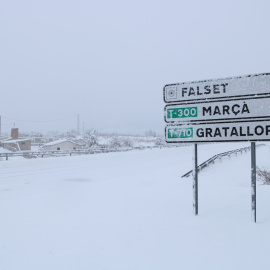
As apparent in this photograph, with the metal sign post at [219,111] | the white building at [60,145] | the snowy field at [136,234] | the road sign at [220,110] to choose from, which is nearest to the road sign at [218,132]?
the metal sign post at [219,111]

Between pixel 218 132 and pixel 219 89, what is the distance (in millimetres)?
987

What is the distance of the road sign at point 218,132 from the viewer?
16.6ft

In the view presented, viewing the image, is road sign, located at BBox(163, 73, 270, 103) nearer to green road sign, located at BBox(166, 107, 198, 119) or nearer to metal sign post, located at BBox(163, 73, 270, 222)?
metal sign post, located at BBox(163, 73, 270, 222)

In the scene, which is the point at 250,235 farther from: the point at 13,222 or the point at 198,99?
the point at 13,222

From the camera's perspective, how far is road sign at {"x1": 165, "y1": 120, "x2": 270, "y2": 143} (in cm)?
507

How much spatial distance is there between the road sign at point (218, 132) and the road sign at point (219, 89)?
63 cm

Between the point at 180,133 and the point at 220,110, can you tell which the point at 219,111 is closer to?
the point at 220,110

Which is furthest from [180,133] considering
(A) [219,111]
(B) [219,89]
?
(B) [219,89]

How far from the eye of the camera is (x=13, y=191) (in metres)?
9.88

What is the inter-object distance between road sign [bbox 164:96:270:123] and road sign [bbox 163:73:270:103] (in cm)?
13

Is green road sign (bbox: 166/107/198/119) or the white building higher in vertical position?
green road sign (bbox: 166/107/198/119)

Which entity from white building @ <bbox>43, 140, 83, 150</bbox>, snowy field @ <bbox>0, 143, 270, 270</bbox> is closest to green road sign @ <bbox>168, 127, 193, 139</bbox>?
snowy field @ <bbox>0, 143, 270, 270</bbox>

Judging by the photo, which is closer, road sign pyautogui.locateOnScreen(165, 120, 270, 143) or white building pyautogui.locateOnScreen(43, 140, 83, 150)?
road sign pyautogui.locateOnScreen(165, 120, 270, 143)

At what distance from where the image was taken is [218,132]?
217 inches
